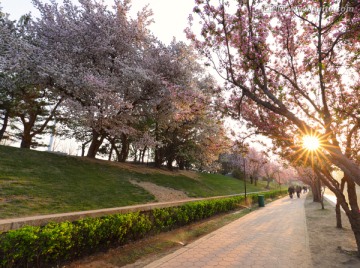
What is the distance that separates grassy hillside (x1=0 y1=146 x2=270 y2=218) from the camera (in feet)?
27.1

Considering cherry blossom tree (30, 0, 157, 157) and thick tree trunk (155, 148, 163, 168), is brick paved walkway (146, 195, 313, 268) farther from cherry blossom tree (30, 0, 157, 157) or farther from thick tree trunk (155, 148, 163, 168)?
thick tree trunk (155, 148, 163, 168)

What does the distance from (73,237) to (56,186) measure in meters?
6.50

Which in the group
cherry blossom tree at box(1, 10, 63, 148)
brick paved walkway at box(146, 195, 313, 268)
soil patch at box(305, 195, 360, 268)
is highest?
cherry blossom tree at box(1, 10, 63, 148)

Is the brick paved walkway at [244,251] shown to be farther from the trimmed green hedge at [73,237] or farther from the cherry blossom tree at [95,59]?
the cherry blossom tree at [95,59]

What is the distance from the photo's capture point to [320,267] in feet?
18.8

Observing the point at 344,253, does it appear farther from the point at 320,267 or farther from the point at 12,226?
the point at 12,226

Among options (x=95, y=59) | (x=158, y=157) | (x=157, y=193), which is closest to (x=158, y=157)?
(x=158, y=157)

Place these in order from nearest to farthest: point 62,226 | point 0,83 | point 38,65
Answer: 1. point 62,226
2. point 38,65
3. point 0,83

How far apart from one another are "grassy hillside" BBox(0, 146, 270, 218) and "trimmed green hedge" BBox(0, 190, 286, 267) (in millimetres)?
3015

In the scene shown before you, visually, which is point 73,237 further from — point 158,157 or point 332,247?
point 158,157

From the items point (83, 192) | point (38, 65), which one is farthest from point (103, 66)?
point (83, 192)

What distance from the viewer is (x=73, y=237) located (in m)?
5.24

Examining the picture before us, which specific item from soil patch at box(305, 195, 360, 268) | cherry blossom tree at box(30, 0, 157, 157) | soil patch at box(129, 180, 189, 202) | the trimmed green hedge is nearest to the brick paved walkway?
soil patch at box(305, 195, 360, 268)

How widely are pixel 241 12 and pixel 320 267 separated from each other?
23.7ft
